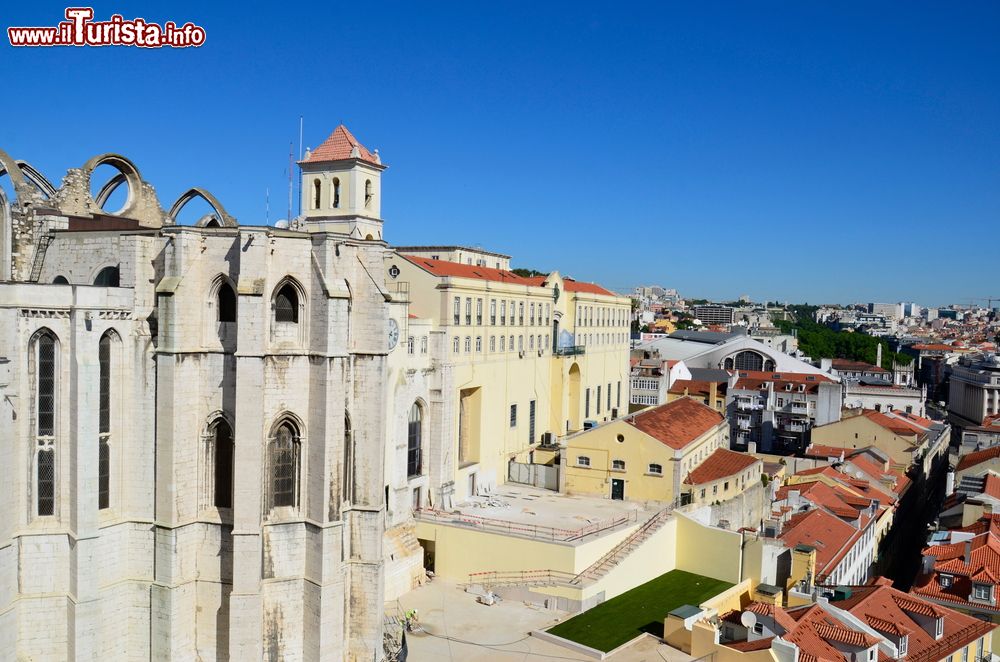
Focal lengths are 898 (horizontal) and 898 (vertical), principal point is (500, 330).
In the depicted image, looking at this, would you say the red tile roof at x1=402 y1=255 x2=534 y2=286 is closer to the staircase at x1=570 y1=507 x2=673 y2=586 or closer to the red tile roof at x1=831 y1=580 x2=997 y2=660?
the staircase at x1=570 y1=507 x2=673 y2=586

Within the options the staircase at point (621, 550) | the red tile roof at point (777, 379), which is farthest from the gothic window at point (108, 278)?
the red tile roof at point (777, 379)

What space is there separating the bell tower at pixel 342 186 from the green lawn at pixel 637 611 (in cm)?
2280

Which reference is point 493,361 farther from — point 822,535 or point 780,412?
point 780,412

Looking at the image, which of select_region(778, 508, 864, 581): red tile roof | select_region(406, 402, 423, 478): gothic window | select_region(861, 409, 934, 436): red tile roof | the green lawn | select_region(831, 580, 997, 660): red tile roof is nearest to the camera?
select_region(831, 580, 997, 660): red tile roof

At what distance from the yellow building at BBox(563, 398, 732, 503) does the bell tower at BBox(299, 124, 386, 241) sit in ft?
52.4

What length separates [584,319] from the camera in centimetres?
6125

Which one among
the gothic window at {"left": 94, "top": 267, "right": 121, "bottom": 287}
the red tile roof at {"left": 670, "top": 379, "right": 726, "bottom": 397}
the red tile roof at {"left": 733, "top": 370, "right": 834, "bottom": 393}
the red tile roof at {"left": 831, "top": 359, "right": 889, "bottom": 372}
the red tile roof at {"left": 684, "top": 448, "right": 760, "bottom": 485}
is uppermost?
the gothic window at {"left": 94, "top": 267, "right": 121, "bottom": 287}

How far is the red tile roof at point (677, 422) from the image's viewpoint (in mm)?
46688

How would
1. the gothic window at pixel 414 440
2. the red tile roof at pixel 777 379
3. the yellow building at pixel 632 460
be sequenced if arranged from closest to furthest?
the gothic window at pixel 414 440 → the yellow building at pixel 632 460 → the red tile roof at pixel 777 379

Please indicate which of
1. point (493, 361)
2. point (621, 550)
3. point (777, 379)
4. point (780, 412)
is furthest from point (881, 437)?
point (621, 550)

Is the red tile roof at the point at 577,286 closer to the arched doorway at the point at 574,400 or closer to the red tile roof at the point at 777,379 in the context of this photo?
the arched doorway at the point at 574,400

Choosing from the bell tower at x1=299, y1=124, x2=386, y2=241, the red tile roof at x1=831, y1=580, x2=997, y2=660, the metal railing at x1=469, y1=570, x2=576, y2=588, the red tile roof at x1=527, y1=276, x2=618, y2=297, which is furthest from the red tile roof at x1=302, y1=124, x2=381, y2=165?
the red tile roof at x1=831, y1=580, x2=997, y2=660

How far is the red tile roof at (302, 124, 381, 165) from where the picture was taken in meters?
48.2

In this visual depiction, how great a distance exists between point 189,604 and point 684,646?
17.2 metres
